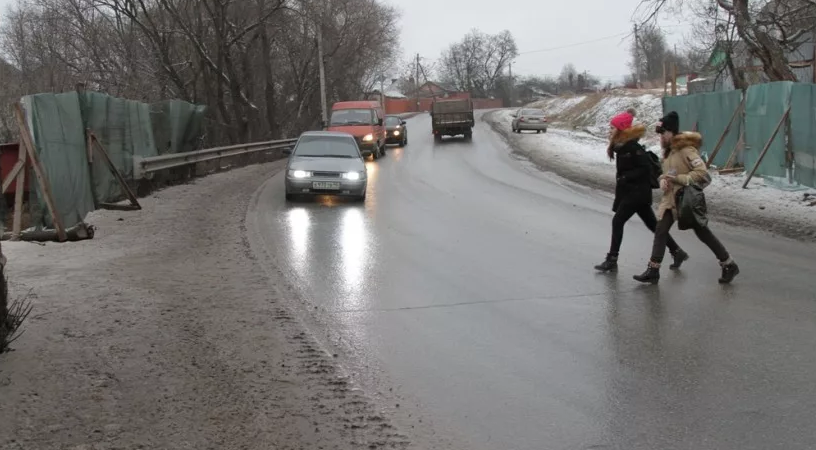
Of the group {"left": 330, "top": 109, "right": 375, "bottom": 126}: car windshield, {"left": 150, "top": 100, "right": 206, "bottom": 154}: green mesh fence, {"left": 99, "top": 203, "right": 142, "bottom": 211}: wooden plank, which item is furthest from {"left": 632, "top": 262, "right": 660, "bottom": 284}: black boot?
{"left": 330, "top": 109, "right": 375, "bottom": 126}: car windshield

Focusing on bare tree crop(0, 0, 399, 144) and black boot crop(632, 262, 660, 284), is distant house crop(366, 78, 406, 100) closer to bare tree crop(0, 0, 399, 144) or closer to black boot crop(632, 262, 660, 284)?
bare tree crop(0, 0, 399, 144)

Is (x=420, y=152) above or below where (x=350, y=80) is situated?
below

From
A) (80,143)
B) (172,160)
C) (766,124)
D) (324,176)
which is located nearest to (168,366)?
(80,143)

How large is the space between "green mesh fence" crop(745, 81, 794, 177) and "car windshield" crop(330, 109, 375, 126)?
15766 millimetres

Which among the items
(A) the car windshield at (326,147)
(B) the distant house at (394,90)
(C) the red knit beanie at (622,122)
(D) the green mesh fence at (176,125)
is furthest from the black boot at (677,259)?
(B) the distant house at (394,90)

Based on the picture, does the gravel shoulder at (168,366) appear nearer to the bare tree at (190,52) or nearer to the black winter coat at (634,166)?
the black winter coat at (634,166)

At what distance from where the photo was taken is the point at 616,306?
248 inches

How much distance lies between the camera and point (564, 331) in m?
5.58

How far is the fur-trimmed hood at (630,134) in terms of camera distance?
7540 mm

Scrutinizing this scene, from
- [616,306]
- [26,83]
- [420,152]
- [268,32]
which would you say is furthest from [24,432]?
[268,32]

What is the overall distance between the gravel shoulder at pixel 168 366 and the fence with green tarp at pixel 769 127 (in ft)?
35.8

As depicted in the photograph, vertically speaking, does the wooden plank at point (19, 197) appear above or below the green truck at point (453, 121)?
below

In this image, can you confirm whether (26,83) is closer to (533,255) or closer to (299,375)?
(533,255)

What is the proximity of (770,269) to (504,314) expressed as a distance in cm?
351
